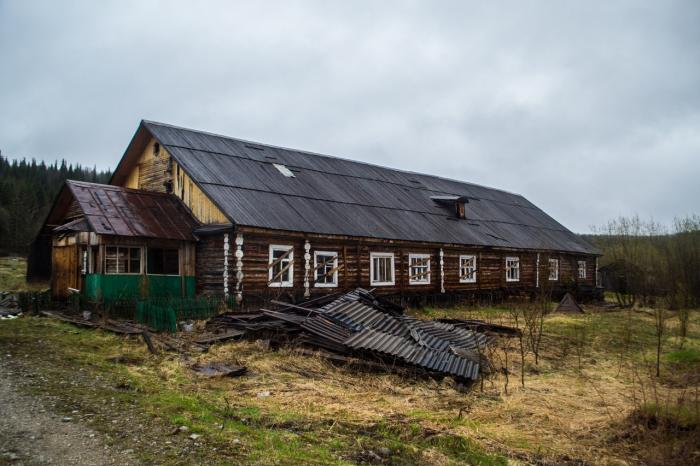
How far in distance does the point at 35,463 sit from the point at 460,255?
2234cm

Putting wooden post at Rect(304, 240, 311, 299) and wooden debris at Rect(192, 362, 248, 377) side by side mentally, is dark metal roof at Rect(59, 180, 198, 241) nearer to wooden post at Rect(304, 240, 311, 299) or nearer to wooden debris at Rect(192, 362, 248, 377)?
wooden post at Rect(304, 240, 311, 299)

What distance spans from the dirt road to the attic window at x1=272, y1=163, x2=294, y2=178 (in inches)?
678

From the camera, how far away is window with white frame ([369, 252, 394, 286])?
859 inches

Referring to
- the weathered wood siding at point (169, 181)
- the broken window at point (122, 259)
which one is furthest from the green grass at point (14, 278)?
the broken window at point (122, 259)

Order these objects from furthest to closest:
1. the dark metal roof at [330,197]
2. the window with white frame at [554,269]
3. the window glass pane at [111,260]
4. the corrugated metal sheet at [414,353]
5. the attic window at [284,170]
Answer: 1. the window with white frame at [554,269]
2. the attic window at [284,170]
3. the dark metal roof at [330,197]
4. the window glass pane at [111,260]
5. the corrugated metal sheet at [414,353]

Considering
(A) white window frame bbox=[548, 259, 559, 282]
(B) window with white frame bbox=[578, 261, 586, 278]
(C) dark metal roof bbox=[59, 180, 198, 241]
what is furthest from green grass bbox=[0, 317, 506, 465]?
(B) window with white frame bbox=[578, 261, 586, 278]

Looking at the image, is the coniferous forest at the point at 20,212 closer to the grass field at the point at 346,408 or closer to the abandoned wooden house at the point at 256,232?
the abandoned wooden house at the point at 256,232

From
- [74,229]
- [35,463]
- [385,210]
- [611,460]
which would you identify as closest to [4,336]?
[74,229]

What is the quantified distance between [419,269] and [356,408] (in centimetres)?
1634

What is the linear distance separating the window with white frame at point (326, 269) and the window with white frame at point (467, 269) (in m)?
7.86

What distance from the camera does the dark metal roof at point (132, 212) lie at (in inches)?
662

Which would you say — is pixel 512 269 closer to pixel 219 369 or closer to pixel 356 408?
pixel 219 369

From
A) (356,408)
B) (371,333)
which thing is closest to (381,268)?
(371,333)

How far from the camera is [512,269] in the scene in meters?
29.2
